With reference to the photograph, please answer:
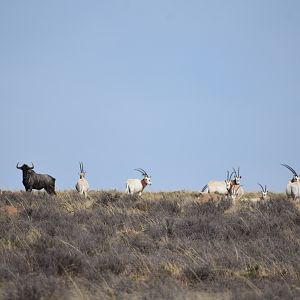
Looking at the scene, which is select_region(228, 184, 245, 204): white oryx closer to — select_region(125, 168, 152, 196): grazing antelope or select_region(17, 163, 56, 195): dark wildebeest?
select_region(125, 168, 152, 196): grazing antelope

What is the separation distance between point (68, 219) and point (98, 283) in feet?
22.0

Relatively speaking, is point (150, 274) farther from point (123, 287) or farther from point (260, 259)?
point (260, 259)

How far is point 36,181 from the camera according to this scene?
2655 centimetres

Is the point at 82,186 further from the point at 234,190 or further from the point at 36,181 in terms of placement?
the point at 234,190

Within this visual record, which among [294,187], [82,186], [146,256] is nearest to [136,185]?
[82,186]

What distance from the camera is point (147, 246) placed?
1031cm

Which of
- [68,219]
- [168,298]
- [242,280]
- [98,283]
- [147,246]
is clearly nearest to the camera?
[168,298]

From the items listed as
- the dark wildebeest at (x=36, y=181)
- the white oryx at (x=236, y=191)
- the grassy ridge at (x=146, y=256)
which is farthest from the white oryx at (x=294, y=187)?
the dark wildebeest at (x=36, y=181)

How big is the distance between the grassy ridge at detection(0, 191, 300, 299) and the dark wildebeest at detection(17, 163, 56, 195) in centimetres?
1168

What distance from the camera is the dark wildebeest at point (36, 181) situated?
26.2m

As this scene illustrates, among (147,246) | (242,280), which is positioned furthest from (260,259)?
(147,246)

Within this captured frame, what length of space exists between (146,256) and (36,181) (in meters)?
18.5

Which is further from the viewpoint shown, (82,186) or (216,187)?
(216,187)

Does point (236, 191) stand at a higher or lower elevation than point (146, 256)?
higher
